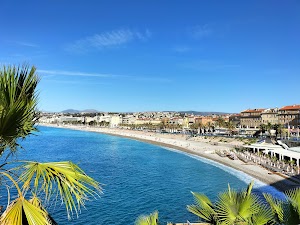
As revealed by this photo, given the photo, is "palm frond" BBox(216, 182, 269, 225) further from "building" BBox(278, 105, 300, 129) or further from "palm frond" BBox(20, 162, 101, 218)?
"building" BBox(278, 105, 300, 129)

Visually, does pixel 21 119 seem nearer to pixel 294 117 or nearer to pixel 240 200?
pixel 240 200

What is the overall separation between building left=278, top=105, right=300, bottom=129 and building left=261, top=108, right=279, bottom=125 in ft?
13.9

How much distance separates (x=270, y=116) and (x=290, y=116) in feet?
43.6

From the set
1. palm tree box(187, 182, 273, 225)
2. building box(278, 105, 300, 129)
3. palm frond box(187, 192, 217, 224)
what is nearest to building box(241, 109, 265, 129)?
building box(278, 105, 300, 129)

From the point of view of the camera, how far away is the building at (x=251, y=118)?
132625 millimetres

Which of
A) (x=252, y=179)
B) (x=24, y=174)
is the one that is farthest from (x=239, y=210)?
(x=252, y=179)

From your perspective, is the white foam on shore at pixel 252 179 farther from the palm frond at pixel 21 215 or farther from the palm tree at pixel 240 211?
the palm frond at pixel 21 215

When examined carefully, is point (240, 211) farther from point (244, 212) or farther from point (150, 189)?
point (150, 189)

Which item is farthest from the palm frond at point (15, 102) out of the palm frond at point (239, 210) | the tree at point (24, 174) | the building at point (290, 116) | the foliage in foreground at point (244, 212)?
the building at point (290, 116)

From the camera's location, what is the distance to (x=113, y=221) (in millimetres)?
21578

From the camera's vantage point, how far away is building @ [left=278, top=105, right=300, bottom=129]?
10769cm

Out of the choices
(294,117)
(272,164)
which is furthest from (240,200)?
(294,117)

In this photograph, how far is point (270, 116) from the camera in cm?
12500

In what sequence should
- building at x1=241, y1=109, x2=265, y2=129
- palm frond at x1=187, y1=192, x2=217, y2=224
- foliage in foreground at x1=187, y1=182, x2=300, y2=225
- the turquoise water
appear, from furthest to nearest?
1. building at x1=241, y1=109, x2=265, y2=129
2. the turquoise water
3. palm frond at x1=187, y1=192, x2=217, y2=224
4. foliage in foreground at x1=187, y1=182, x2=300, y2=225
